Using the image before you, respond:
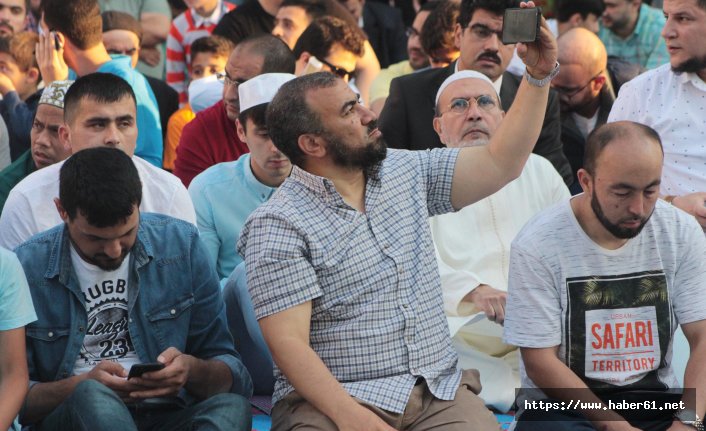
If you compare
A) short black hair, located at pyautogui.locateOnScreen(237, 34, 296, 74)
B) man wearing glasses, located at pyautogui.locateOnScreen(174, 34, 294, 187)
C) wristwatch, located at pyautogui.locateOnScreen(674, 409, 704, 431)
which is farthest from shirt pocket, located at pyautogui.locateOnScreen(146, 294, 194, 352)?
short black hair, located at pyautogui.locateOnScreen(237, 34, 296, 74)

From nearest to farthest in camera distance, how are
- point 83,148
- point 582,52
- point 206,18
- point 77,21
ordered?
1. point 83,148
2. point 77,21
3. point 582,52
4. point 206,18

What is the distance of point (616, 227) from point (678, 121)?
1706 mm

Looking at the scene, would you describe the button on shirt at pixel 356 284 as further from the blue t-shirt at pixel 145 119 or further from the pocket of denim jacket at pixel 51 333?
the blue t-shirt at pixel 145 119

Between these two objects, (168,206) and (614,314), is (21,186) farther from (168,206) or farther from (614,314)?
(614,314)

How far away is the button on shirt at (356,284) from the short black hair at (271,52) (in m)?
2.22

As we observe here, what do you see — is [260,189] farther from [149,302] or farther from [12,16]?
[12,16]

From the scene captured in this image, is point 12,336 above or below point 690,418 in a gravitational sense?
above

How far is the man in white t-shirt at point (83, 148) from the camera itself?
4.60 meters

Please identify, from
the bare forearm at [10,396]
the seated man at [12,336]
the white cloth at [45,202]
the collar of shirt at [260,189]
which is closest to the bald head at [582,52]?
the collar of shirt at [260,189]

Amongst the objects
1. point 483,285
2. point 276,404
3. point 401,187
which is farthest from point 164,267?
point 483,285

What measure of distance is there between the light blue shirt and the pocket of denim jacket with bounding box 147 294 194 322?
1.06 meters

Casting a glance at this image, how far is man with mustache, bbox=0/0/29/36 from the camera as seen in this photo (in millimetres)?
8211

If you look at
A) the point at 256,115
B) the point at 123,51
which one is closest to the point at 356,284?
the point at 256,115

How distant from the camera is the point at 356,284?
147 inches
